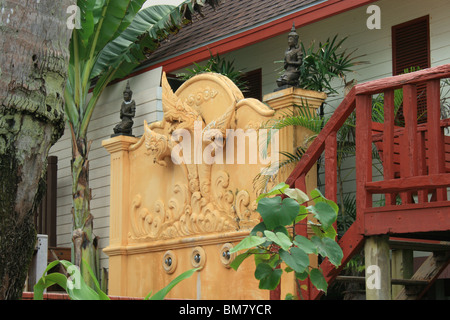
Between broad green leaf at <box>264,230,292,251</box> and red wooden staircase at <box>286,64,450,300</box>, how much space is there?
153 centimetres

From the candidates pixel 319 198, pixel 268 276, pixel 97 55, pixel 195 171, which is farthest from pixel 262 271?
pixel 97 55

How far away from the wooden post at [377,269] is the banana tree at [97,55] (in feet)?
20.4

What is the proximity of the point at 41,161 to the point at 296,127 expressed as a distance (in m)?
5.44

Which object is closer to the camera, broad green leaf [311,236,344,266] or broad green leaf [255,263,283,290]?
broad green leaf [255,263,283,290]

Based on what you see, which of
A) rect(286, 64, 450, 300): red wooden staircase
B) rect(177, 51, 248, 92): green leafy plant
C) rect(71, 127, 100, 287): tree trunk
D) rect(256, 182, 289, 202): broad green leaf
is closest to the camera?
rect(256, 182, 289, 202): broad green leaf

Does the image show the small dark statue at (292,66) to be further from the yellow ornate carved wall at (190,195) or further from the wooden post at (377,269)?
the wooden post at (377,269)

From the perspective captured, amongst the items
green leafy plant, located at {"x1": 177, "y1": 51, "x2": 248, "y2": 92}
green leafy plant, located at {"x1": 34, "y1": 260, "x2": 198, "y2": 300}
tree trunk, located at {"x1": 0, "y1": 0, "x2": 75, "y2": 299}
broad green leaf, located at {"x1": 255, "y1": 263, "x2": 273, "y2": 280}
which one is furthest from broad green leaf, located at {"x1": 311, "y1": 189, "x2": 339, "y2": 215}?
green leafy plant, located at {"x1": 177, "y1": 51, "x2": 248, "y2": 92}

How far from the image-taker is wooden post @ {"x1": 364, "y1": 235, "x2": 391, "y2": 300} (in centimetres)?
696

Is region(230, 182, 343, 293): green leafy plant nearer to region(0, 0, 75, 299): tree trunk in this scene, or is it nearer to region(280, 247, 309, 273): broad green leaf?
region(280, 247, 309, 273): broad green leaf

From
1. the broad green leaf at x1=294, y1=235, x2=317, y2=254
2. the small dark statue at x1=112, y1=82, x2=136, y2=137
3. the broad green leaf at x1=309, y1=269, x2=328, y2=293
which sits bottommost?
the broad green leaf at x1=309, y1=269, x2=328, y2=293

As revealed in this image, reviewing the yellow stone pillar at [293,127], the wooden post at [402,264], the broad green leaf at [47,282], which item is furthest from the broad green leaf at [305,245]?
the yellow stone pillar at [293,127]

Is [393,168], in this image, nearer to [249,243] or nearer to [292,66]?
[249,243]

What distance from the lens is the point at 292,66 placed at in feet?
32.0
